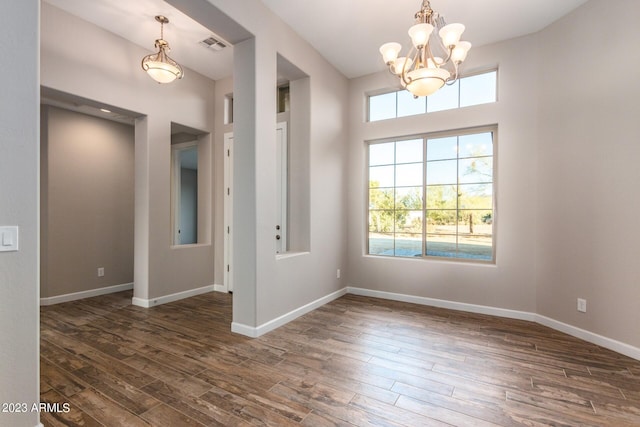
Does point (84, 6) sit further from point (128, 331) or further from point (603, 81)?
point (603, 81)

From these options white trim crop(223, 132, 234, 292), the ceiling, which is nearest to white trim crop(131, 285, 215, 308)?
white trim crop(223, 132, 234, 292)

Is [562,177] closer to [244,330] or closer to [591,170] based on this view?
[591,170]

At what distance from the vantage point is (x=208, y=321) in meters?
3.56

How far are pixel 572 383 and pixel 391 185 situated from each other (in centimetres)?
299

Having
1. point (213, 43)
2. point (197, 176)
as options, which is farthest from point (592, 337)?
point (197, 176)

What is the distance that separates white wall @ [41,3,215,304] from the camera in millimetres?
3264

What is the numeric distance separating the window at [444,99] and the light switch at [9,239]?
4.23m

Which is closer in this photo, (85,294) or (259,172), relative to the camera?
(259,172)

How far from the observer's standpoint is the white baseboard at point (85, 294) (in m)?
4.23

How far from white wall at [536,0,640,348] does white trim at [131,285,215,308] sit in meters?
4.58

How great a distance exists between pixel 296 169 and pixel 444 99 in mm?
2207

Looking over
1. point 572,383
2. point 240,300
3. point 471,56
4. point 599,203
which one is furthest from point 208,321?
point 471,56

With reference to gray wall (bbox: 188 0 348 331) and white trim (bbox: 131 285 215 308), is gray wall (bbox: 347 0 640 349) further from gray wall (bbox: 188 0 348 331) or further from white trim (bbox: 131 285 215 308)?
white trim (bbox: 131 285 215 308)

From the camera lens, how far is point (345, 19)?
3373mm
